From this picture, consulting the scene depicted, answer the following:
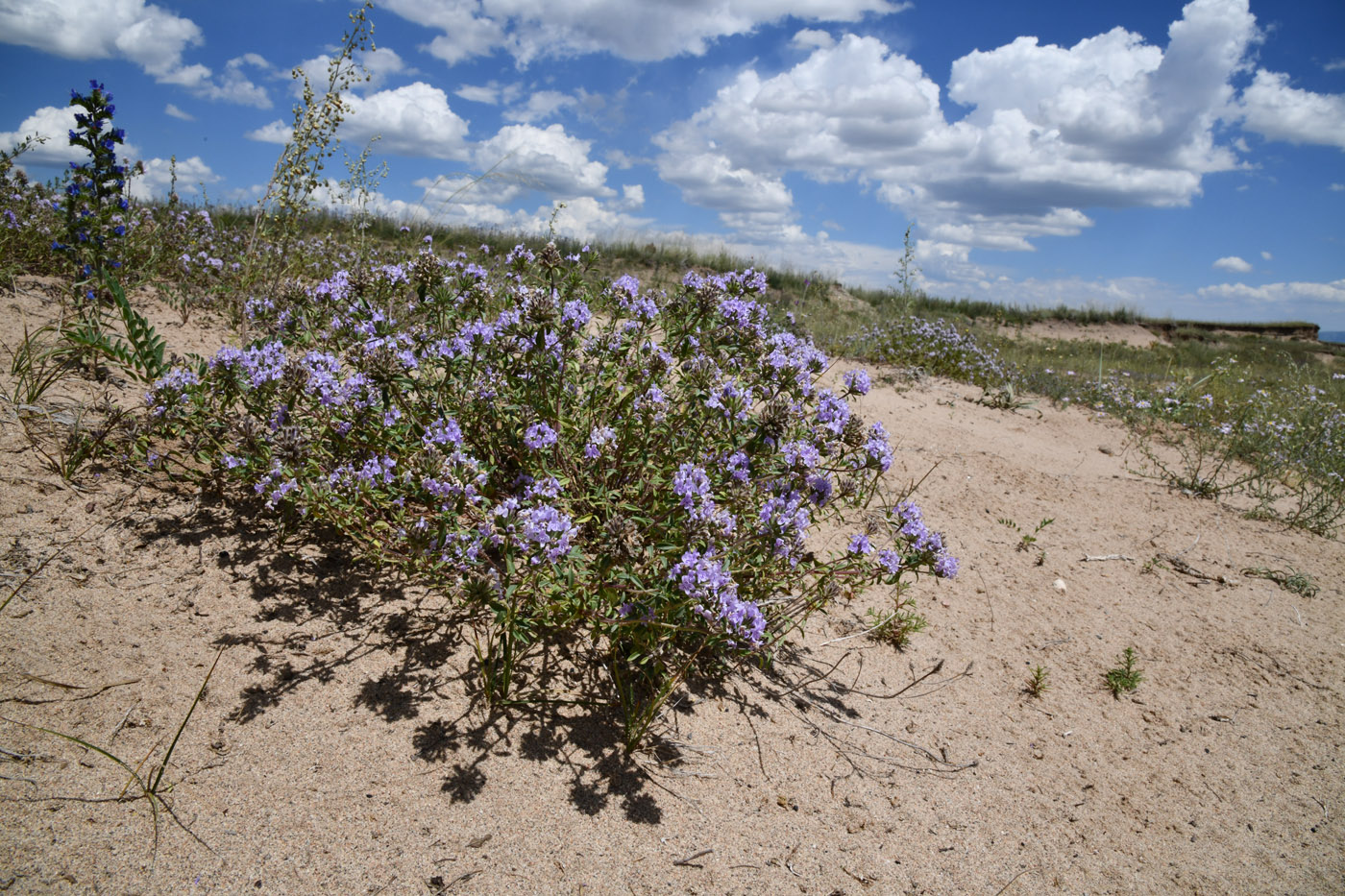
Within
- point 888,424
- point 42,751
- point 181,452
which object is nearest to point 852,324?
point 888,424

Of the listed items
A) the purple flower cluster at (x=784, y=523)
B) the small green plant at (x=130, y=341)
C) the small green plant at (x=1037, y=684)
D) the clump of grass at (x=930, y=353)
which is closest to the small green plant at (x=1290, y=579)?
the small green plant at (x=1037, y=684)

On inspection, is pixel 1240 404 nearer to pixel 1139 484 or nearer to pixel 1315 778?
pixel 1139 484

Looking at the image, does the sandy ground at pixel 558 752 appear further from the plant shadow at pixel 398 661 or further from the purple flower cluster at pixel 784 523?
the purple flower cluster at pixel 784 523

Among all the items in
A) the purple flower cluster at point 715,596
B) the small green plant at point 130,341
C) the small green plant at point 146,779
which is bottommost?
the small green plant at point 146,779

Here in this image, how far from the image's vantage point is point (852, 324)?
12.2 meters

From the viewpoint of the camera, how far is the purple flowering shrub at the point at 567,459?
2357 millimetres

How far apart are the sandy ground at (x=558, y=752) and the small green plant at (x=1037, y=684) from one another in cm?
4

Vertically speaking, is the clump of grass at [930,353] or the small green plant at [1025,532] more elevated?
the clump of grass at [930,353]

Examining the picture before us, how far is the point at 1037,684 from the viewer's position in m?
3.11

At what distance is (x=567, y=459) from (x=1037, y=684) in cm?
249

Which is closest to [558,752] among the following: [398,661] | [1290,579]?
[398,661]

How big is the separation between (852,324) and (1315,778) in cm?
1011

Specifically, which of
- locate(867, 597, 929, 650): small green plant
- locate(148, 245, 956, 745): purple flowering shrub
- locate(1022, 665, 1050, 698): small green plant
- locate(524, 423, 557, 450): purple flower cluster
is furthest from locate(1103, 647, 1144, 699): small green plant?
locate(524, 423, 557, 450): purple flower cluster

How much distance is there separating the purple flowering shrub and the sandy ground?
10.0 inches
